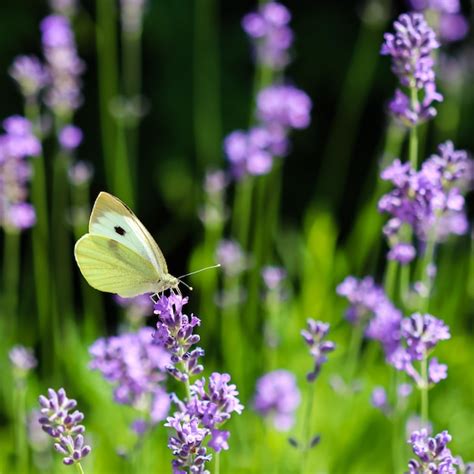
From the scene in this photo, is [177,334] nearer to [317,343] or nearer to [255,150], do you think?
[317,343]

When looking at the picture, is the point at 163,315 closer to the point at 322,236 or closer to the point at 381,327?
the point at 381,327

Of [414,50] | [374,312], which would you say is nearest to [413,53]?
[414,50]

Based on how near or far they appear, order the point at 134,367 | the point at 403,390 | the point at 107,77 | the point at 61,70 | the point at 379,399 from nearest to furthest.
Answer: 1. the point at 134,367
2. the point at 403,390
3. the point at 379,399
4. the point at 61,70
5. the point at 107,77

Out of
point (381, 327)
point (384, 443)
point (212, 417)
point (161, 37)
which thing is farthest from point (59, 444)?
point (161, 37)

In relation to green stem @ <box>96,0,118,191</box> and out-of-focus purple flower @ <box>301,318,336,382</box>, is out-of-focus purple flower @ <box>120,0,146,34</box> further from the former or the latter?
out-of-focus purple flower @ <box>301,318,336,382</box>

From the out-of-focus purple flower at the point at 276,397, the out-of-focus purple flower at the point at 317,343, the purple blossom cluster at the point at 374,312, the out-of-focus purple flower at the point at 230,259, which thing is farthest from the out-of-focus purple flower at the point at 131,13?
the out-of-focus purple flower at the point at 317,343
